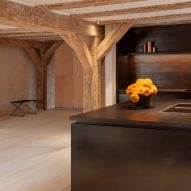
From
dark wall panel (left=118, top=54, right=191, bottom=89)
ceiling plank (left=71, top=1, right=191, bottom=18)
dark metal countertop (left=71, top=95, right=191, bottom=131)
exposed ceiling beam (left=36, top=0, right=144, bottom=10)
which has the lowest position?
dark metal countertop (left=71, top=95, right=191, bottom=131)

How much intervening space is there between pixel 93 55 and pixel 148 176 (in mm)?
4190

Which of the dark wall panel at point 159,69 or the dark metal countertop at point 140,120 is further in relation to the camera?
the dark wall panel at point 159,69

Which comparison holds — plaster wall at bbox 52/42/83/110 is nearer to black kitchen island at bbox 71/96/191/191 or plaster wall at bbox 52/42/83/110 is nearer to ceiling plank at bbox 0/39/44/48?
ceiling plank at bbox 0/39/44/48

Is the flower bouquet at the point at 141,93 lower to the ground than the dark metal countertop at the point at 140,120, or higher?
higher

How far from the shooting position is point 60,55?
424 inches

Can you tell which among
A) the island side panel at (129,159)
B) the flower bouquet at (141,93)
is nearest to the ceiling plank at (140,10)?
the flower bouquet at (141,93)

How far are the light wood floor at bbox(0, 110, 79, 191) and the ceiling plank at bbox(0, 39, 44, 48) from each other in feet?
8.31

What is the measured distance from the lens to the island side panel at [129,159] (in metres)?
2.68

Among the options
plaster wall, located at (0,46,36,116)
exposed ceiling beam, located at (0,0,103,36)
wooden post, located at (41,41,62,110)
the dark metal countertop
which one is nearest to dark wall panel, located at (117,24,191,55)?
exposed ceiling beam, located at (0,0,103,36)

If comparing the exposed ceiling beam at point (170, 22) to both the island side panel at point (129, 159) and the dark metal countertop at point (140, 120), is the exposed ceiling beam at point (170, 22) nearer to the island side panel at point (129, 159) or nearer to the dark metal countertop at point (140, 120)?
the dark metal countertop at point (140, 120)

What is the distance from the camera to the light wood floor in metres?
3.85

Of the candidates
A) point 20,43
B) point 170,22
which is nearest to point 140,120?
point 170,22

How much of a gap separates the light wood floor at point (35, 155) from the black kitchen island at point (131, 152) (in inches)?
31.7

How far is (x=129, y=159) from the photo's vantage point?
286cm
